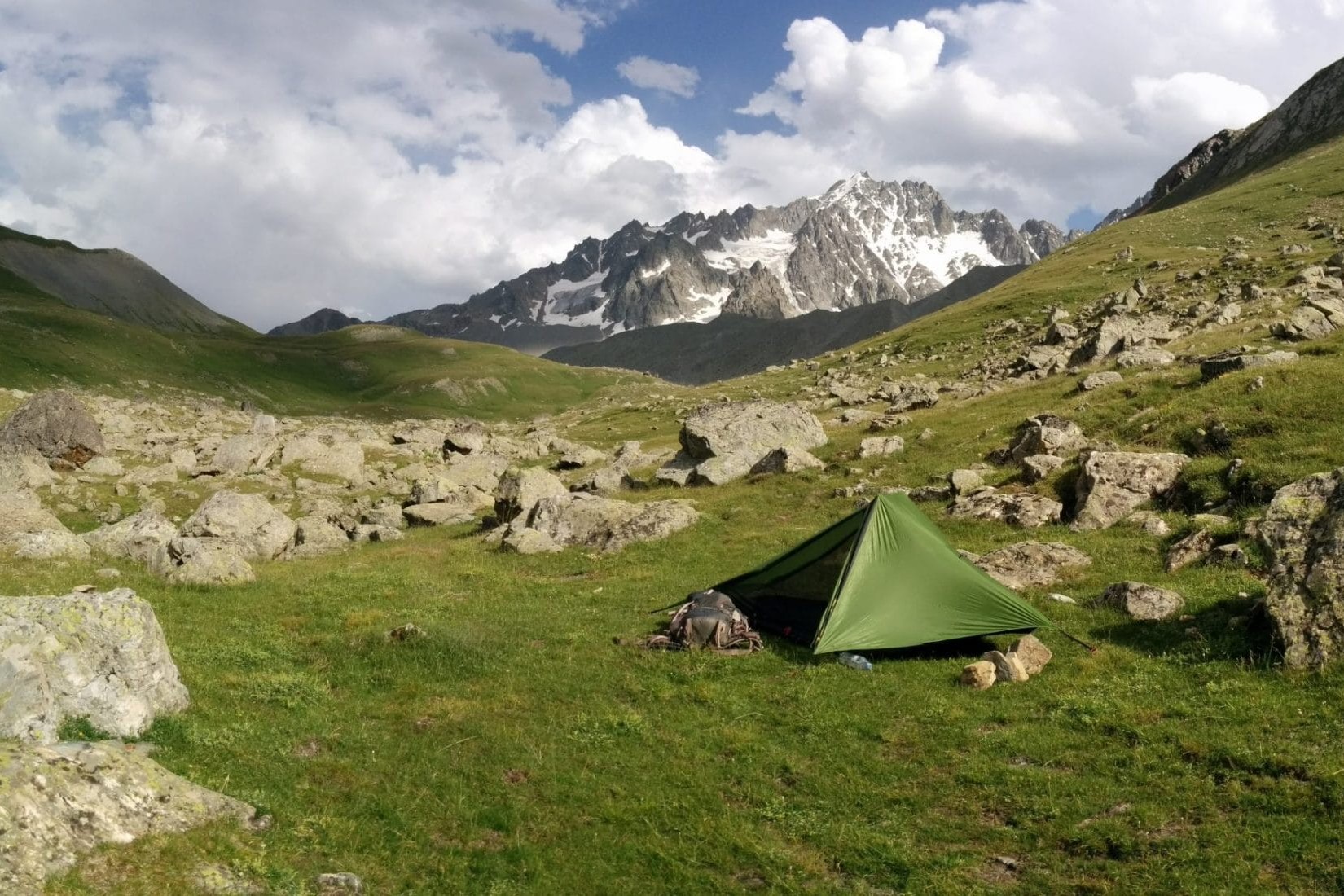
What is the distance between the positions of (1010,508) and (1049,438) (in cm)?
724

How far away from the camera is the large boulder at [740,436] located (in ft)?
159

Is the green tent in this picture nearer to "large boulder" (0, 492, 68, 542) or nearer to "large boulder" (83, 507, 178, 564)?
"large boulder" (83, 507, 178, 564)

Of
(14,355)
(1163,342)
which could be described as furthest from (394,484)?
(14,355)

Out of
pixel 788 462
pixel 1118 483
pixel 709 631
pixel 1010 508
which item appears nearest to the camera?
pixel 709 631

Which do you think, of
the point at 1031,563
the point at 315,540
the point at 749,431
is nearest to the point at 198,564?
the point at 315,540

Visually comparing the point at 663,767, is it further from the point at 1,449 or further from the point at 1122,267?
the point at 1122,267

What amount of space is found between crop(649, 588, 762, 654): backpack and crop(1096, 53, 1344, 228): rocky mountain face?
194 m

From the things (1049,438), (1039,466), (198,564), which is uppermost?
(1049,438)

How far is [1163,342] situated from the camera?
58469 millimetres

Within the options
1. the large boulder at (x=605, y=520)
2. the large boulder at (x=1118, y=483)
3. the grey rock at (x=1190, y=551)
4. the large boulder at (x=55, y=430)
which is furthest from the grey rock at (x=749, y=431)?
the large boulder at (x=55, y=430)

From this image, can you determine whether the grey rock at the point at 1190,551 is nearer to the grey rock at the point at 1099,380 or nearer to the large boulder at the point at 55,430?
the grey rock at the point at 1099,380

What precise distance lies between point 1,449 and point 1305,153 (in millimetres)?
201876

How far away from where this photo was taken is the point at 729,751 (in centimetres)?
1446

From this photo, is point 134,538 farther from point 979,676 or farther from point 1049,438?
point 1049,438
